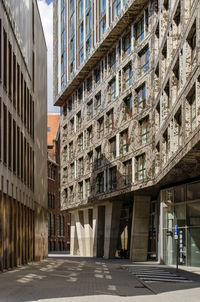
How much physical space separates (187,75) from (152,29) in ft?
52.8

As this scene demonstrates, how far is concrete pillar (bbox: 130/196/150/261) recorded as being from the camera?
146 feet

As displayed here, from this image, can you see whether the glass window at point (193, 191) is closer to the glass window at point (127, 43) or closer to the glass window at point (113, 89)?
the glass window at point (127, 43)

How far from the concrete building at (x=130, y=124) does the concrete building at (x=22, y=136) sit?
531 cm

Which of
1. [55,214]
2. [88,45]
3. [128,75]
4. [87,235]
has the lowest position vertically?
[87,235]

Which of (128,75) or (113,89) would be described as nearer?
(128,75)

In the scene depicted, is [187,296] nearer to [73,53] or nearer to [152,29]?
[152,29]

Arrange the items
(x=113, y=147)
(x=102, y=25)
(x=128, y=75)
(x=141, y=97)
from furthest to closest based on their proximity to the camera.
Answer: (x=102, y=25)
(x=113, y=147)
(x=128, y=75)
(x=141, y=97)

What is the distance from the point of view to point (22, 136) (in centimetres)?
3900

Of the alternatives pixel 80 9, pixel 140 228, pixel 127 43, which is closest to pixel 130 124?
pixel 127 43

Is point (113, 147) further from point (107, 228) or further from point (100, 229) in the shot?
point (100, 229)

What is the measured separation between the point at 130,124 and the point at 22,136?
8.96 metres

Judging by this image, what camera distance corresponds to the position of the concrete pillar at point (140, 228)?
4459 centimetres

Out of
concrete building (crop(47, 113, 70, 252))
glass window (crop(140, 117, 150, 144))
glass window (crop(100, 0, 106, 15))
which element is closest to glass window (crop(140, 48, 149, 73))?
glass window (crop(140, 117, 150, 144))

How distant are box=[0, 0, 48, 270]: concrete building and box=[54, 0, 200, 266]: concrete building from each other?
209 inches
